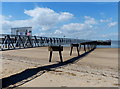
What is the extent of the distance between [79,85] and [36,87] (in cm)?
176

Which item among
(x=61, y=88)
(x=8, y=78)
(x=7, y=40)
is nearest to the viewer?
(x=61, y=88)

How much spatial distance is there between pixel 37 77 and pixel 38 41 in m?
7.05

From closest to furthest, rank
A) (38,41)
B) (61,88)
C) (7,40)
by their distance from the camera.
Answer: (61,88), (7,40), (38,41)

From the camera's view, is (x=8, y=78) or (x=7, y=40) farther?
(x=7, y=40)

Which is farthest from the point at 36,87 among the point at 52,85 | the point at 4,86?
the point at 4,86

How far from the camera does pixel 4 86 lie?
648 cm

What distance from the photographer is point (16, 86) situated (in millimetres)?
6438

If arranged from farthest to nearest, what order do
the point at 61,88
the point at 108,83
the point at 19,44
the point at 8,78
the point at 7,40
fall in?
the point at 19,44
the point at 7,40
the point at 8,78
the point at 108,83
the point at 61,88

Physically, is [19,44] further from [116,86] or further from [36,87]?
[116,86]

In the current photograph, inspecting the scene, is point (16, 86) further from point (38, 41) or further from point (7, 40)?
point (38, 41)

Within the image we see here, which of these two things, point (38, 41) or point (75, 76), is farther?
point (38, 41)

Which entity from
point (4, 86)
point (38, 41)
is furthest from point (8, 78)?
point (38, 41)

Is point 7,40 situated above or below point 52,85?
above

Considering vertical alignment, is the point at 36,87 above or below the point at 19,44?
below
